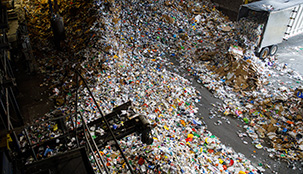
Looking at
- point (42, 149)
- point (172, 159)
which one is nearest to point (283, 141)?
point (172, 159)

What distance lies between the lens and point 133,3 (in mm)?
10336

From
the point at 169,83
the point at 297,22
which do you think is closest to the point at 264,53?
the point at 297,22

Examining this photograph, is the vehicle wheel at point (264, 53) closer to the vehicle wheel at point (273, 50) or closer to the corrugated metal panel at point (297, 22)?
the vehicle wheel at point (273, 50)

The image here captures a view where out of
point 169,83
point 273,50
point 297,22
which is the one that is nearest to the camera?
point 169,83

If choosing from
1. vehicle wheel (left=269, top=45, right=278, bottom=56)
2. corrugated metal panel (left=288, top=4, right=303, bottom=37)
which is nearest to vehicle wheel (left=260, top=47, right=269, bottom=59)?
vehicle wheel (left=269, top=45, right=278, bottom=56)

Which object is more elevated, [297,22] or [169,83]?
[297,22]

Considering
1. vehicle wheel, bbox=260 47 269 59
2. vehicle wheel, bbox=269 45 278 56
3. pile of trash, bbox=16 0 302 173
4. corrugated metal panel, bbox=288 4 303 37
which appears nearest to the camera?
pile of trash, bbox=16 0 302 173

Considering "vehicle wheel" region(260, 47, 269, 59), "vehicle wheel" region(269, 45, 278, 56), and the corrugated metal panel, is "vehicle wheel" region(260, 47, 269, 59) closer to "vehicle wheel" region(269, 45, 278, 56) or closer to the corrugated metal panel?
"vehicle wheel" region(269, 45, 278, 56)

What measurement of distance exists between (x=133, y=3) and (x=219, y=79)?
5747 mm

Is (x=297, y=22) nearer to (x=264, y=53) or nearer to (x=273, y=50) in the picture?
(x=273, y=50)

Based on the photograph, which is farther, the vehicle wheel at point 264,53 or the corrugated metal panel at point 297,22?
the vehicle wheel at point 264,53

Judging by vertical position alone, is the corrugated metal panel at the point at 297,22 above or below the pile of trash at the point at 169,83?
above

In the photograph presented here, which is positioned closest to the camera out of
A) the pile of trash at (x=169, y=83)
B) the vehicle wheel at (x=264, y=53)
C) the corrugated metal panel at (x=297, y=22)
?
the pile of trash at (x=169, y=83)

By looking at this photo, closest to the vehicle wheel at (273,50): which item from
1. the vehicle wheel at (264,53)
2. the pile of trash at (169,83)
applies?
the vehicle wheel at (264,53)
